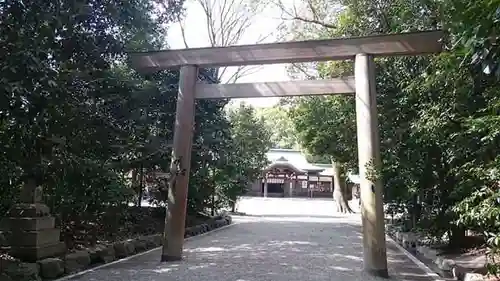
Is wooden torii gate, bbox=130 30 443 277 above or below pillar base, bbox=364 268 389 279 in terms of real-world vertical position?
above

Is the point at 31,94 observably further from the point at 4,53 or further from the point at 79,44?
the point at 79,44

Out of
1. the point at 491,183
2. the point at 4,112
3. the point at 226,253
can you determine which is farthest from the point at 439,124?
the point at 4,112

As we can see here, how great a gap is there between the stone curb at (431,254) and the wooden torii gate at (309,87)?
3.50 feet

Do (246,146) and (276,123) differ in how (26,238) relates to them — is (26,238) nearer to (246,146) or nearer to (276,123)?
(246,146)

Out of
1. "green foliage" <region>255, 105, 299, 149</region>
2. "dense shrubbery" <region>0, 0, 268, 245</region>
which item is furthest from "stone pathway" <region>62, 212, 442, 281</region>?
"green foliage" <region>255, 105, 299, 149</region>

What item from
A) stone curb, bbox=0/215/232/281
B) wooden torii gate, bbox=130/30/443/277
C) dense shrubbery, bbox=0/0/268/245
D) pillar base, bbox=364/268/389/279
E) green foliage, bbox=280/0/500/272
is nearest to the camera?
dense shrubbery, bbox=0/0/268/245

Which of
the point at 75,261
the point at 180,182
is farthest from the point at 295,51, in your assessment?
the point at 75,261

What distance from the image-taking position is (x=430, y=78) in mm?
6453

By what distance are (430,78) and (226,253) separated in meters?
4.68

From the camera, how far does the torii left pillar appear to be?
705 cm

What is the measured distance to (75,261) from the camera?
6.28 metres

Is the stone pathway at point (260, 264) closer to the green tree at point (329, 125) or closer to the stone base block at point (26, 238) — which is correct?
the stone base block at point (26, 238)

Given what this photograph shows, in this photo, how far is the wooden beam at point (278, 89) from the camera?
709 centimetres

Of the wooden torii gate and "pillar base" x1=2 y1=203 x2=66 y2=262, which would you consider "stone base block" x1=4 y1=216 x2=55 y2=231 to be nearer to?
"pillar base" x1=2 y1=203 x2=66 y2=262
